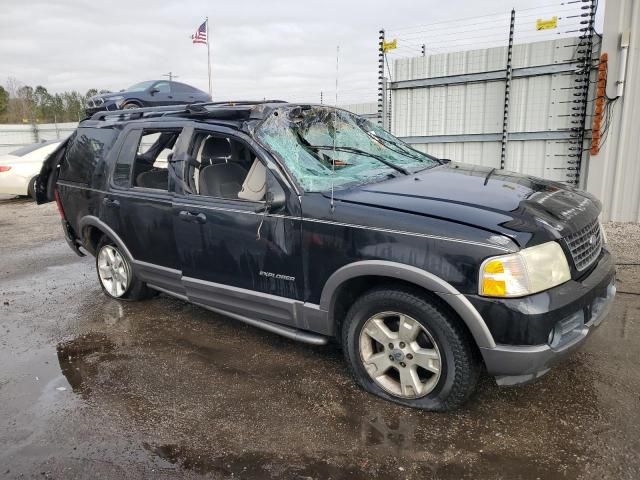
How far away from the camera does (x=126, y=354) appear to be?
3.96 meters

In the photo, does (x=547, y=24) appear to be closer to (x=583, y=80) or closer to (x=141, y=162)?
(x=583, y=80)

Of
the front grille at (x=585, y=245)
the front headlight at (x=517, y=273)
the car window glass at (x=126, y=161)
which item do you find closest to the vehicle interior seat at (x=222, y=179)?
the car window glass at (x=126, y=161)

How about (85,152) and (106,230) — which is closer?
(106,230)

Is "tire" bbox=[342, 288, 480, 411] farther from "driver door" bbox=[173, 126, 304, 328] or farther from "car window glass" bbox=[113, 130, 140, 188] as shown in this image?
"car window glass" bbox=[113, 130, 140, 188]

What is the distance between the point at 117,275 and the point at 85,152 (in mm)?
1313

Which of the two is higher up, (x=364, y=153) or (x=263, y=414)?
(x=364, y=153)

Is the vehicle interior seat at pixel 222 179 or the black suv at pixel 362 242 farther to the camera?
the vehicle interior seat at pixel 222 179

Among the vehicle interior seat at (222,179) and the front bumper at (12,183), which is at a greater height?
the vehicle interior seat at (222,179)

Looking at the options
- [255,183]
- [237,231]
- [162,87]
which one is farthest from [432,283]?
[162,87]

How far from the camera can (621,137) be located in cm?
688

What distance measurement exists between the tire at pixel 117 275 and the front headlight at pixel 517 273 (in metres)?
3.40

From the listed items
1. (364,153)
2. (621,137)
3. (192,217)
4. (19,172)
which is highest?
(621,137)

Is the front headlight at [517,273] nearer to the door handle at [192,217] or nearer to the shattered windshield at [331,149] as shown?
the shattered windshield at [331,149]

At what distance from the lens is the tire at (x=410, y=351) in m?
2.77
